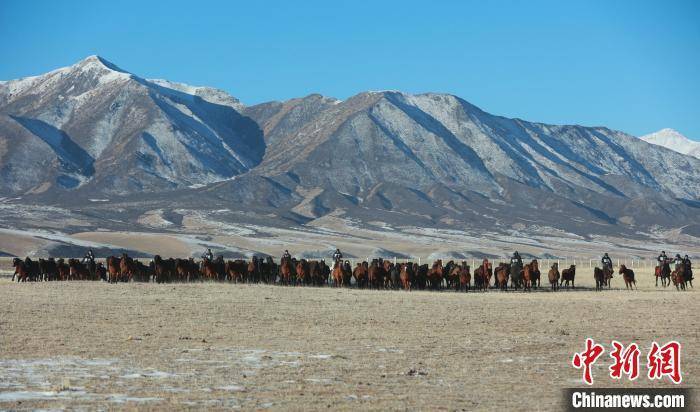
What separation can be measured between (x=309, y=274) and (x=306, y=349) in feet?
96.0

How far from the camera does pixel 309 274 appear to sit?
51.9 meters

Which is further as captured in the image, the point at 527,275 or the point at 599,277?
the point at 599,277

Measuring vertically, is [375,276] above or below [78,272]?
above

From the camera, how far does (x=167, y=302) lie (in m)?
35.6

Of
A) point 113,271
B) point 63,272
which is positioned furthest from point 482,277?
point 63,272

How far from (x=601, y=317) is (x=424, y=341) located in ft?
31.0

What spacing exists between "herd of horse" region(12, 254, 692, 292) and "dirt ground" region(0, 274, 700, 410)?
10559 mm

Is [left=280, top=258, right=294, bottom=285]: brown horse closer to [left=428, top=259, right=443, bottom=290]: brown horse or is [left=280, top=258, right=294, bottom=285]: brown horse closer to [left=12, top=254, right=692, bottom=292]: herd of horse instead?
[left=12, top=254, right=692, bottom=292]: herd of horse

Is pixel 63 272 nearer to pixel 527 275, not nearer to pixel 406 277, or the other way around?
pixel 406 277

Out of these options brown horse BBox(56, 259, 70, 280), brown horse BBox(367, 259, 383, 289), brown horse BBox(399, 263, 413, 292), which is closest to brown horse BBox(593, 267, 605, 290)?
brown horse BBox(399, 263, 413, 292)

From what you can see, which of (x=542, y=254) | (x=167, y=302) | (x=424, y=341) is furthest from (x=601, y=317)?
(x=542, y=254)

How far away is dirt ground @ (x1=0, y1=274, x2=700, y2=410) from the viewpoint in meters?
16.9

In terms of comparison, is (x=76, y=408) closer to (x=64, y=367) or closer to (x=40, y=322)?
(x=64, y=367)

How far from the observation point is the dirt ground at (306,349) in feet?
55.6
